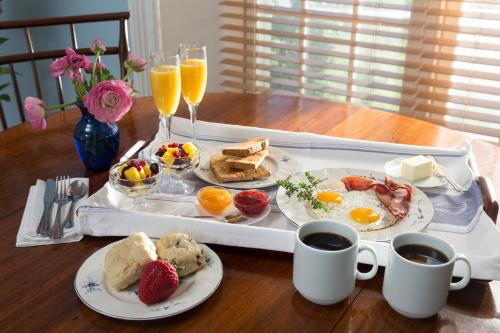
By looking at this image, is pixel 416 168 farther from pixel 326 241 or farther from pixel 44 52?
pixel 44 52

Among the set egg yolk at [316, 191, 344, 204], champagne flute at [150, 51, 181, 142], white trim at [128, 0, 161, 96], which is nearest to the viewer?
egg yolk at [316, 191, 344, 204]

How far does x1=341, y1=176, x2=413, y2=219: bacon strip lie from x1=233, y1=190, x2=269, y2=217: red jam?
0.19 metres

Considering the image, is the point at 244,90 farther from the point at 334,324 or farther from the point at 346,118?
the point at 334,324

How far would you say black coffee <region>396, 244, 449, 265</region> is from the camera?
838mm

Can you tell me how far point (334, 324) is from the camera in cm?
83

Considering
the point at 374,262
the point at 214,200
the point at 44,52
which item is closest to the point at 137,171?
the point at 214,200

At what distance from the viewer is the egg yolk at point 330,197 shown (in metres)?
1.12

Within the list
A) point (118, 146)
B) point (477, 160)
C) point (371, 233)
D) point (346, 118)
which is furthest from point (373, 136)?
point (118, 146)

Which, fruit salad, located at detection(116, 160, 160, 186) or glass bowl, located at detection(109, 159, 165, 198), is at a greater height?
fruit salad, located at detection(116, 160, 160, 186)

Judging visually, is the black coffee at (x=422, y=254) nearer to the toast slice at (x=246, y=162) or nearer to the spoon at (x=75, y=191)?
the toast slice at (x=246, y=162)

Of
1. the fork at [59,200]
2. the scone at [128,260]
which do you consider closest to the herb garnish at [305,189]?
the scone at [128,260]

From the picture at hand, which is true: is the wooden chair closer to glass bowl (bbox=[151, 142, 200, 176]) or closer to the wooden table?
the wooden table

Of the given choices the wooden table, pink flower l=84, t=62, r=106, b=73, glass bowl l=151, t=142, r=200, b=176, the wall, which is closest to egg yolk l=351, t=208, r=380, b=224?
the wooden table

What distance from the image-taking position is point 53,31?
115 inches
